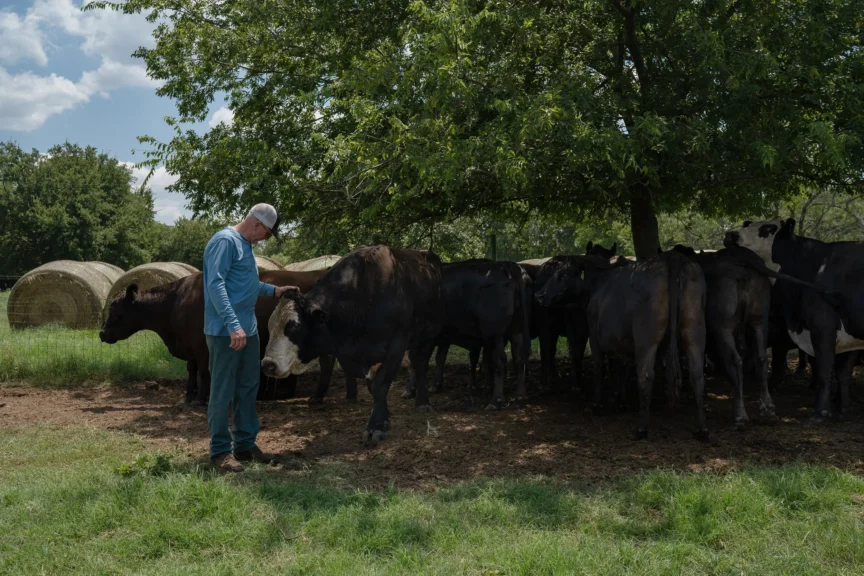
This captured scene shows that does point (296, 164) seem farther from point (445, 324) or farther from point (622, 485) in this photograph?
point (622, 485)

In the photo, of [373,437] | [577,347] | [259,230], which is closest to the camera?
[259,230]

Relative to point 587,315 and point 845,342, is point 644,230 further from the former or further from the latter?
point 845,342

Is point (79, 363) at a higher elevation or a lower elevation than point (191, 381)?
higher

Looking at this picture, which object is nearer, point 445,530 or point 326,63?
point 445,530

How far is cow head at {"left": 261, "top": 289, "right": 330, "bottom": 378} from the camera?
7598mm

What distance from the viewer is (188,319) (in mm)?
10617

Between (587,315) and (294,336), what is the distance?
12.0 ft

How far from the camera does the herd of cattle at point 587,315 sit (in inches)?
317

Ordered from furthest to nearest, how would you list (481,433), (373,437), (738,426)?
(481,433) → (738,426) → (373,437)

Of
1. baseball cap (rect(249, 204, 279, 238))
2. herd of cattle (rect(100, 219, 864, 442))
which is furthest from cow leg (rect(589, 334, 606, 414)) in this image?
baseball cap (rect(249, 204, 279, 238))

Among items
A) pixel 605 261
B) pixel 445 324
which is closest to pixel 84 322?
pixel 445 324

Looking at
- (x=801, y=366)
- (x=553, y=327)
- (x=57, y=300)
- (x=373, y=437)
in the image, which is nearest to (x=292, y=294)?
(x=373, y=437)

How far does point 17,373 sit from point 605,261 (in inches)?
368

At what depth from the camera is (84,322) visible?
1906 centimetres
